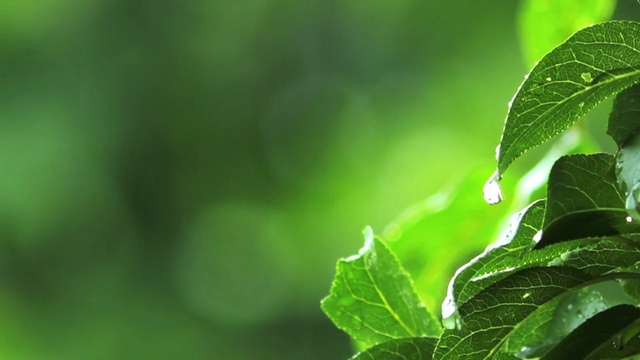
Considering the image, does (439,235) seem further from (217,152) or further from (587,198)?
(217,152)

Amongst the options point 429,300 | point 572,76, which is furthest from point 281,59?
point 572,76

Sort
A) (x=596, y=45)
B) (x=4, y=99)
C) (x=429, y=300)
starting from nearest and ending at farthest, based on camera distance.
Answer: (x=596, y=45) < (x=429, y=300) < (x=4, y=99)

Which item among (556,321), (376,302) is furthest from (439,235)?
(556,321)

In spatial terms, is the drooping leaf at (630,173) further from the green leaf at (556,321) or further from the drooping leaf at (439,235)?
the drooping leaf at (439,235)

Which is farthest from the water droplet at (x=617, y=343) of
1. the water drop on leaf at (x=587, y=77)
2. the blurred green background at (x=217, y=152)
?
the blurred green background at (x=217, y=152)

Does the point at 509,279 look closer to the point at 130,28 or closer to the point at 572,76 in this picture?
the point at 572,76

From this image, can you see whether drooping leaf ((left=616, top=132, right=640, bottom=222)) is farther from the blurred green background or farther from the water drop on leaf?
the blurred green background
